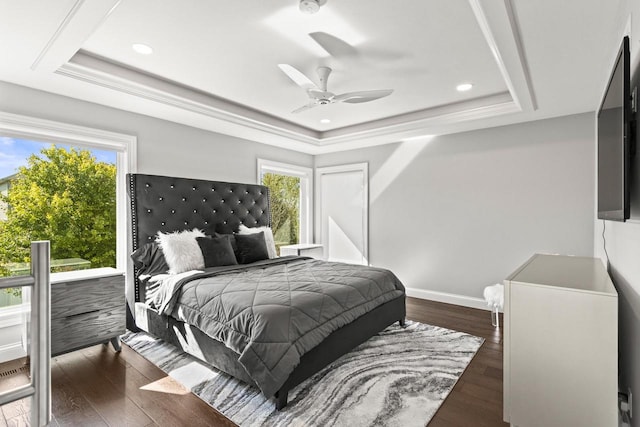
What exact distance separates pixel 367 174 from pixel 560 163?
8.23ft

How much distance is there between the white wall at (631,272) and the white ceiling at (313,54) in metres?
0.50

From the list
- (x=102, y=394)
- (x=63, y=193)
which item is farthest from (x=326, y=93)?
(x=102, y=394)

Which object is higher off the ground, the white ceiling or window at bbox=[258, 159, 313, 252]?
the white ceiling

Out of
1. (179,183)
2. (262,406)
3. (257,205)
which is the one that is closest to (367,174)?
(257,205)

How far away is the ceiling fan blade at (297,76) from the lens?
7.97 ft

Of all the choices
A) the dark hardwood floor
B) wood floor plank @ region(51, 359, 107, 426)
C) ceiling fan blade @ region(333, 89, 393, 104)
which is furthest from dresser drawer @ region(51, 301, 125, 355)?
ceiling fan blade @ region(333, 89, 393, 104)

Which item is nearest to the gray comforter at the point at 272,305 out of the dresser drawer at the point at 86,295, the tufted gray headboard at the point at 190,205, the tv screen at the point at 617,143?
the dresser drawer at the point at 86,295

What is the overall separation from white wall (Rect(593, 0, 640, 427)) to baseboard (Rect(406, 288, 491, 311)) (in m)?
2.25

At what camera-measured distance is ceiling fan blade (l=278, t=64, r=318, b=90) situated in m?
2.43

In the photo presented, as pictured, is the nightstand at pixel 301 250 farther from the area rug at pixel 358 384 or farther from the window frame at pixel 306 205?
the area rug at pixel 358 384

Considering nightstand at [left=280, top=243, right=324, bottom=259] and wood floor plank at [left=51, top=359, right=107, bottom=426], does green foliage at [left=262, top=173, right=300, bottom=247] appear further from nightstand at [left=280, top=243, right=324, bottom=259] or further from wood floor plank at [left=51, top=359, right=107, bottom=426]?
wood floor plank at [left=51, top=359, right=107, bottom=426]

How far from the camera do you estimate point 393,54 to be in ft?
8.75

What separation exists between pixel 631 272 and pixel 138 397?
116 inches

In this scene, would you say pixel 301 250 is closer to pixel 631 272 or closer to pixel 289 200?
pixel 289 200
